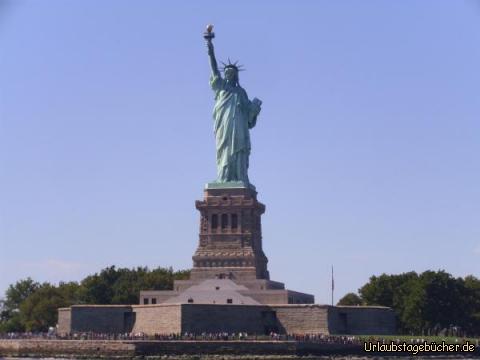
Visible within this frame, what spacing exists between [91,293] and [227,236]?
14305 millimetres

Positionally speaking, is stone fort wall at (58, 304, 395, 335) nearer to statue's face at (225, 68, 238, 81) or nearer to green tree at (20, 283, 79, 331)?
green tree at (20, 283, 79, 331)

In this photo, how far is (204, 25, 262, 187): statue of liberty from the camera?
91.6 m

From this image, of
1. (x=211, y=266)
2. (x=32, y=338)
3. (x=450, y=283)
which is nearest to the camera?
(x=32, y=338)

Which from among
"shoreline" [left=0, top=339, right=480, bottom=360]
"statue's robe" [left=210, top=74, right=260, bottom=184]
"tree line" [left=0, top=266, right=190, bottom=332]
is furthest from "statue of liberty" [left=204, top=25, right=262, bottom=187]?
"shoreline" [left=0, top=339, right=480, bottom=360]

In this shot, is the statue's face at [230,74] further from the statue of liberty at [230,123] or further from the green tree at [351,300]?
the green tree at [351,300]

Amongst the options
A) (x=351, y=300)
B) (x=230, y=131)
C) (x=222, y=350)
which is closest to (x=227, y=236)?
(x=230, y=131)

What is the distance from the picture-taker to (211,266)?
88.2 metres

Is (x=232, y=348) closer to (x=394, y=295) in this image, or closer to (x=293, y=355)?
(x=293, y=355)

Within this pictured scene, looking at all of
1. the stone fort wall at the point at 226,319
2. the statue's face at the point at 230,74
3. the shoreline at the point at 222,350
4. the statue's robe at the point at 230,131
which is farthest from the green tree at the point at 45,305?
the shoreline at the point at 222,350

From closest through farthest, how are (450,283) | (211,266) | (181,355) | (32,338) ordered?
(181,355)
(32,338)
(211,266)
(450,283)

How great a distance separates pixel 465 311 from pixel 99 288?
28826mm

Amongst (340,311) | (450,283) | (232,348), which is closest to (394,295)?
(450,283)

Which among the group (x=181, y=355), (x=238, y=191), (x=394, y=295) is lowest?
(x=181, y=355)

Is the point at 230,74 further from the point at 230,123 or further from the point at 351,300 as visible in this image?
the point at 351,300
